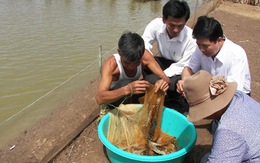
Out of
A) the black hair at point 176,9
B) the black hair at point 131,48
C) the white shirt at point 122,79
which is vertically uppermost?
the black hair at point 176,9

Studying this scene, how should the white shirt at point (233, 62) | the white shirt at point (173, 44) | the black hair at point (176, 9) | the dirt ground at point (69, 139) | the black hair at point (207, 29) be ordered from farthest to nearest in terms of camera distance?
the white shirt at point (173, 44), the black hair at point (176, 9), the dirt ground at point (69, 139), the white shirt at point (233, 62), the black hair at point (207, 29)

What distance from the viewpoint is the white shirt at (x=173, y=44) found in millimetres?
3703

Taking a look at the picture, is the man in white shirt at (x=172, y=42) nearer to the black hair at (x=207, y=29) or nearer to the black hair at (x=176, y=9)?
the black hair at (x=176, y=9)

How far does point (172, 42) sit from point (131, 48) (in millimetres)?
1127

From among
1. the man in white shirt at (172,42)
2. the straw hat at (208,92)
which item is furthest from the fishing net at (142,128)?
the straw hat at (208,92)

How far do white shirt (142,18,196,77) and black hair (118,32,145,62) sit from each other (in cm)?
97

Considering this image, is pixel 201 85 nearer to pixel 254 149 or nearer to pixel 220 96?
pixel 220 96

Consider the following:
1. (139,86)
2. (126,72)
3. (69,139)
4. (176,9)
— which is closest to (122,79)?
(126,72)

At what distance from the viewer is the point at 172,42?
3760 mm

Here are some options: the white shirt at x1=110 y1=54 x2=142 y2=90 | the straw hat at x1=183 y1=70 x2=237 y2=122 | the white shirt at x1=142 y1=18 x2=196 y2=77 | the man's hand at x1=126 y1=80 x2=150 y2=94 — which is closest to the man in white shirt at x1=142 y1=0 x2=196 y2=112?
the white shirt at x1=142 y1=18 x2=196 y2=77

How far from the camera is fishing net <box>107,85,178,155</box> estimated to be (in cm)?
291

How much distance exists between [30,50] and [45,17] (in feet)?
10.7

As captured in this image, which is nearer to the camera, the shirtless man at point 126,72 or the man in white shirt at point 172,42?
the shirtless man at point 126,72

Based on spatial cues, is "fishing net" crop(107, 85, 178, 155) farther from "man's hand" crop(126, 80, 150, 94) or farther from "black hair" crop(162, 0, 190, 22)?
"black hair" crop(162, 0, 190, 22)
